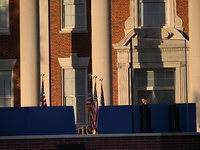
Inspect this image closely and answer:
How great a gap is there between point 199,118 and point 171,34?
480cm

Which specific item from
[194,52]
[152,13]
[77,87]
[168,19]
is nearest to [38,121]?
[194,52]

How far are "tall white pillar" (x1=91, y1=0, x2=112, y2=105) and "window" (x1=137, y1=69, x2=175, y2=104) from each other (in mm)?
1673

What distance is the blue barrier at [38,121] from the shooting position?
21938 mm

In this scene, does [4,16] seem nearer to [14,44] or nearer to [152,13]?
[14,44]

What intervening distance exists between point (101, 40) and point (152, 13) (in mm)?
4028

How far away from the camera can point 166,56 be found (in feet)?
79.8

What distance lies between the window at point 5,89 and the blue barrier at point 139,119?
39.3 feet

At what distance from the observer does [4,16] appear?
112ft

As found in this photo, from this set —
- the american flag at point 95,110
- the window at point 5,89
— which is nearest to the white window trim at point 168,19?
the american flag at point 95,110

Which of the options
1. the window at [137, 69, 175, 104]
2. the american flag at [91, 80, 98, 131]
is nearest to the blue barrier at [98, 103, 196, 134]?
the window at [137, 69, 175, 104]

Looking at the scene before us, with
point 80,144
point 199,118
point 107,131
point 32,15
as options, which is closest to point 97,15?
point 32,15

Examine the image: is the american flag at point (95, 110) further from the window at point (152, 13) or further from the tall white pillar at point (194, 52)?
the window at point (152, 13)

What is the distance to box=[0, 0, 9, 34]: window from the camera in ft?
111

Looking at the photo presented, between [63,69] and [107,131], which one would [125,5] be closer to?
[63,69]
